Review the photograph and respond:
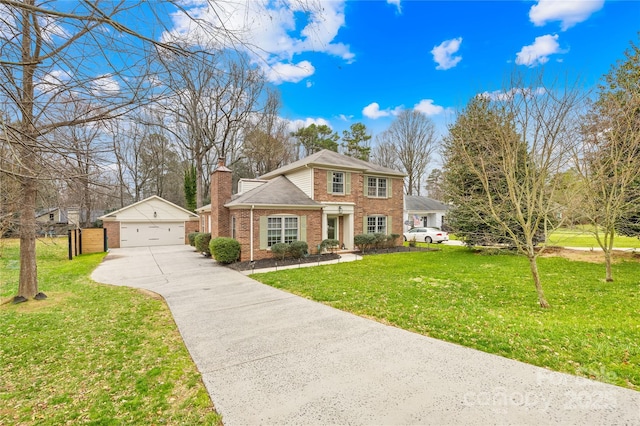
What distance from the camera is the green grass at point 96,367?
3008 mm

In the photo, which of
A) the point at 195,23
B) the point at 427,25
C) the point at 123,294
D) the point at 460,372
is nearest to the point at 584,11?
the point at 427,25

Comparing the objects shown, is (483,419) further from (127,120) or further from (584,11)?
(584,11)

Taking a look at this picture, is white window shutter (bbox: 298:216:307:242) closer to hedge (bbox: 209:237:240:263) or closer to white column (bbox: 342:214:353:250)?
white column (bbox: 342:214:353:250)

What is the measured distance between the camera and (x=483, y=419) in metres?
2.81

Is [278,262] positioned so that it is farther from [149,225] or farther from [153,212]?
[149,225]

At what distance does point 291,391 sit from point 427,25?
9743mm

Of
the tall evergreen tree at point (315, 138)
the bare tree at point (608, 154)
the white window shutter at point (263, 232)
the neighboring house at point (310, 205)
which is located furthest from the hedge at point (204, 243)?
the tall evergreen tree at point (315, 138)

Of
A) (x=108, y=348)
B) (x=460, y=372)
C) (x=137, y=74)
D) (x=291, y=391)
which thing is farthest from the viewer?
(x=108, y=348)

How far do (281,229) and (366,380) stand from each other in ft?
35.2

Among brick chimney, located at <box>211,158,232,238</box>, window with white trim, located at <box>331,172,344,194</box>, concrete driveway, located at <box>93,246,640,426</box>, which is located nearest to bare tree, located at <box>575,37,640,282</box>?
concrete driveway, located at <box>93,246,640,426</box>

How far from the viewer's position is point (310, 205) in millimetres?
14469

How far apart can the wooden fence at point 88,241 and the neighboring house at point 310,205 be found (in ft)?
24.5

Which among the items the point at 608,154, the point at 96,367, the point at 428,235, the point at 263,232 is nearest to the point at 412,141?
the point at 428,235

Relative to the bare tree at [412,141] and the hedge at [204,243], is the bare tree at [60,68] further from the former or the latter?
the bare tree at [412,141]
